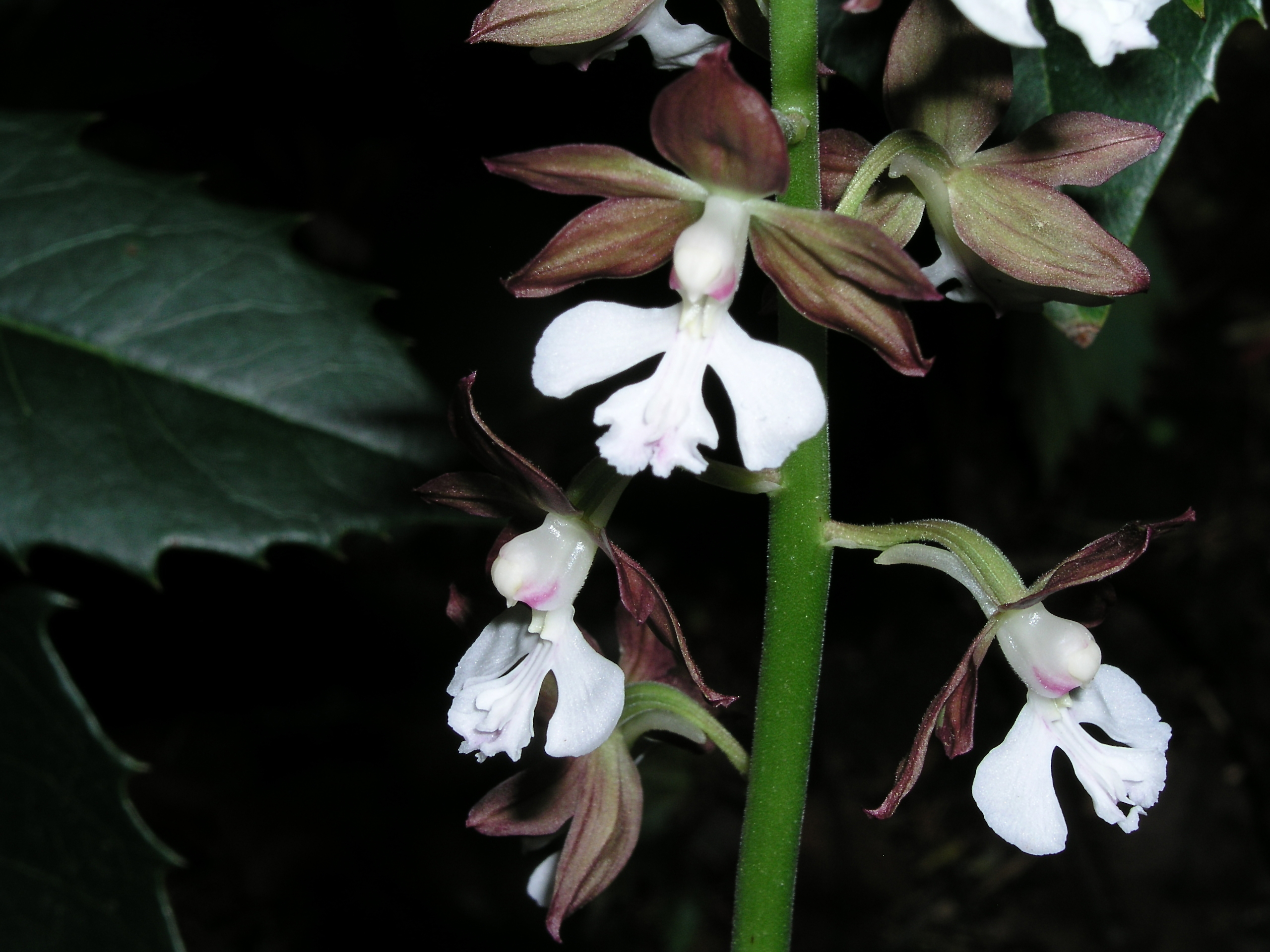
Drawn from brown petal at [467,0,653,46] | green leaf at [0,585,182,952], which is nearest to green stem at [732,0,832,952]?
brown petal at [467,0,653,46]

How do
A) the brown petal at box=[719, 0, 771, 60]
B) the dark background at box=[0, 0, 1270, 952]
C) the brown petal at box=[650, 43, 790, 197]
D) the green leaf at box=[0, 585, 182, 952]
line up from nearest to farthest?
the brown petal at box=[650, 43, 790, 197], the brown petal at box=[719, 0, 771, 60], the green leaf at box=[0, 585, 182, 952], the dark background at box=[0, 0, 1270, 952]

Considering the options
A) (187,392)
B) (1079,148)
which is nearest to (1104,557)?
(1079,148)

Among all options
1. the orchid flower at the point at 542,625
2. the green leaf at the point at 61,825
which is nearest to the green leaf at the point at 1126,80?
the orchid flower at the point at 542,625

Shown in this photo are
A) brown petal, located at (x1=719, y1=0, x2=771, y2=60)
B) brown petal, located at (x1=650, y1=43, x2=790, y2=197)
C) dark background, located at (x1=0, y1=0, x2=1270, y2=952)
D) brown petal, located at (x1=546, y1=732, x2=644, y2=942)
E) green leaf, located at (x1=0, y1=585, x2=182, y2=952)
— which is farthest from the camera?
dark background, located at (x1=0, y1=0, x2=1270, y2=952)

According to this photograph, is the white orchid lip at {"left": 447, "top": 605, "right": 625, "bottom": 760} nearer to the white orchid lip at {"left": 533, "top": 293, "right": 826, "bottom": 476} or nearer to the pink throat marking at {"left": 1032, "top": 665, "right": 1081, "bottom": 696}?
the white orchid lip at {"left": 533, "top": 293, "right": 826, "bottom": 476}

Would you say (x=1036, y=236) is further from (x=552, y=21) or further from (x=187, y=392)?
(x=187, y=392)

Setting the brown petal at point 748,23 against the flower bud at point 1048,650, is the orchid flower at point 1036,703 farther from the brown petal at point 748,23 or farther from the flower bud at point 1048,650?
the brown petal at point 748,23

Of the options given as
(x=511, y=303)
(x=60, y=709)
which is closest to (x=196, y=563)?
(x=511, y=303)
